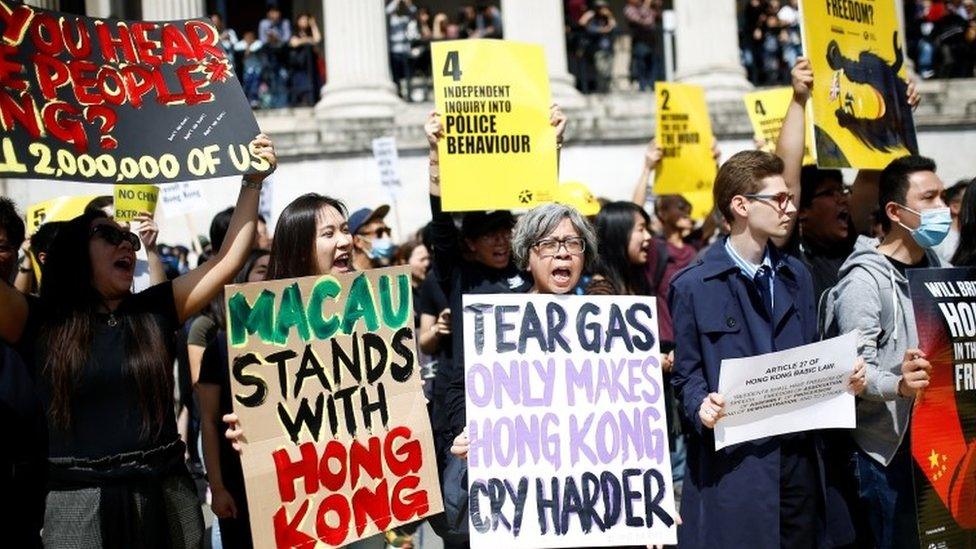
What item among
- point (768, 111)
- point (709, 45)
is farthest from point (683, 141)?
point (709, 45)

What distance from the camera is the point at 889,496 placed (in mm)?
4730

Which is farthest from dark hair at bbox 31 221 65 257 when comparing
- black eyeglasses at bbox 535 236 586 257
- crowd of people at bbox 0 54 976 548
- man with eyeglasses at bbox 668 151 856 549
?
man with eyeglasses at bbox 668 151 856 549

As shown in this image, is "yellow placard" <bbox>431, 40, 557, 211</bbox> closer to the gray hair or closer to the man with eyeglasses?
the gray hair

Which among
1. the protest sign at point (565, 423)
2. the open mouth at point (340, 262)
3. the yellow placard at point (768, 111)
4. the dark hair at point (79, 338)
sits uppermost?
the yellow placard at point (768, 111)

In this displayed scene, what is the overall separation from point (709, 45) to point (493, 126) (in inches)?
630

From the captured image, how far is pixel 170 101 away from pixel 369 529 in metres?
1.80

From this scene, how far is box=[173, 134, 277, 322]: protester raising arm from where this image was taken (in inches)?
170

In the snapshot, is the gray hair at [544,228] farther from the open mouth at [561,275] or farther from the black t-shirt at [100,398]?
the black t-shirt at [100,398]

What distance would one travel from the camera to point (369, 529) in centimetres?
425

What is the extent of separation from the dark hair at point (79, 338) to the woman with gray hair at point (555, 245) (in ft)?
4.62

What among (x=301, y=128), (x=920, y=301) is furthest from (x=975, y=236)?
(x=301, y=128)

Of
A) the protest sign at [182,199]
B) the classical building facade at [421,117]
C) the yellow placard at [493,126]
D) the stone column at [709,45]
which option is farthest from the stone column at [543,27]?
the yellow placard at [493,126]

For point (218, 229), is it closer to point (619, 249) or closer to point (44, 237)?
point (44, 237)

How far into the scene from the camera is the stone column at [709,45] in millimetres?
20984
